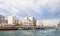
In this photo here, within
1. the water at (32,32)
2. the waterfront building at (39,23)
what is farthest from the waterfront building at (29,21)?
the water at (32,32)

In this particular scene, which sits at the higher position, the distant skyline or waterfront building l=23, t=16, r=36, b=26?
the distant skyline

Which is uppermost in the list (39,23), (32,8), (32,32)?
(32,8)

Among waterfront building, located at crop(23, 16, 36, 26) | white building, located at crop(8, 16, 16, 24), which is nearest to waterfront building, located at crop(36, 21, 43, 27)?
waterfront building, located at crop(23, 16, 36, 26)

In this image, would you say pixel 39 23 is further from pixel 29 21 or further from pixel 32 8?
pixel 32 8

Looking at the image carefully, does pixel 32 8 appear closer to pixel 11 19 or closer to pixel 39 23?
pixel 39 23

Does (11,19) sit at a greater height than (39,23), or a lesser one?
greater

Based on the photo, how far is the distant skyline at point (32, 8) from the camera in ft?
10.2

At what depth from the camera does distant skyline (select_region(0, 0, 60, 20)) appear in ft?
10.2

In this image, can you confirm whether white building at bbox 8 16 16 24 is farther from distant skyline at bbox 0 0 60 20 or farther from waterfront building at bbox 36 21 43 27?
waterfront building at bbox 36 21 43 27

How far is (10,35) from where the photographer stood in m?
3.17

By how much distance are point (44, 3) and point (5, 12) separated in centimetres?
99

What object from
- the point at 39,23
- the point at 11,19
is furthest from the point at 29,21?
the point at 11,19

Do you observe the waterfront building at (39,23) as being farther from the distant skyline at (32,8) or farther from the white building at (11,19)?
the white building at (11,19)

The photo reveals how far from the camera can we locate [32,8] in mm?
3156
